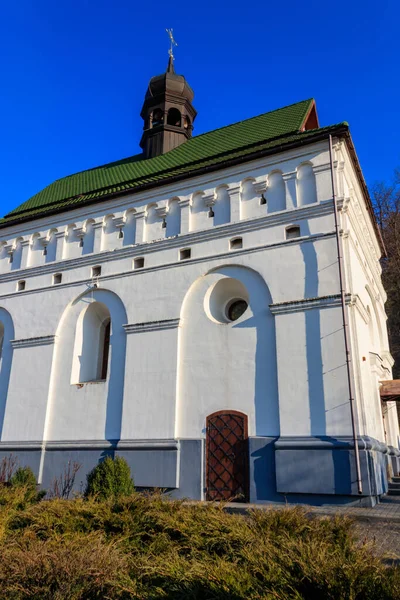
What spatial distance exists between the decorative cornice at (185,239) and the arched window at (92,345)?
1767mm

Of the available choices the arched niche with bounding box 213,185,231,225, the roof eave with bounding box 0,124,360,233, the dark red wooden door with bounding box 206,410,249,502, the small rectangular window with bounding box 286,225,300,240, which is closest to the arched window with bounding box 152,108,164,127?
the roof eave with bounding box 0,124,360,233

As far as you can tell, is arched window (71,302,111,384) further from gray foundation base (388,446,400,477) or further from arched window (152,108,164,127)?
arched window (152,108,164,127)

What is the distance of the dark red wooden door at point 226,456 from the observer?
490 inches

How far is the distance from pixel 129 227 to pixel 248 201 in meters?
4.44

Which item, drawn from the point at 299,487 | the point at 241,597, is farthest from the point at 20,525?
the point at 299,487

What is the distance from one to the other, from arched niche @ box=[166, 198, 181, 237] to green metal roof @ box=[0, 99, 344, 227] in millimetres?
803

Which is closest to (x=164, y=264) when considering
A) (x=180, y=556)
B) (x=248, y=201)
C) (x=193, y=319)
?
(x=193, y=319)

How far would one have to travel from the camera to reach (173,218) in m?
16.0

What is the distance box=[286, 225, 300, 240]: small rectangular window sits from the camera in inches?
544

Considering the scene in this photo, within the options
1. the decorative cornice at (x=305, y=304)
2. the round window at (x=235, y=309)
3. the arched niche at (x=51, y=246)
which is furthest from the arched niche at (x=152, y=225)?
the decorative cornice at (x=305, y=304)

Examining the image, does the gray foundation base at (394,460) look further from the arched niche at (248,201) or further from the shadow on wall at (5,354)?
the shadow on wall at (5,354)

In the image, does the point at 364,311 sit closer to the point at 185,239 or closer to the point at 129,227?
the point at 185,239

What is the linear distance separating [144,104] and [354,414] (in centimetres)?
1790

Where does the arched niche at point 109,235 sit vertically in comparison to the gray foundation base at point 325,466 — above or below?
above
